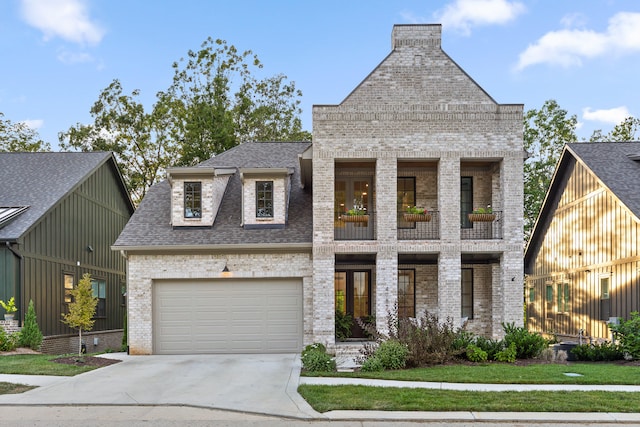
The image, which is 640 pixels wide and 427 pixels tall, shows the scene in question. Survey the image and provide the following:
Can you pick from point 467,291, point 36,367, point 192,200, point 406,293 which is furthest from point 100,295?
point 467,291

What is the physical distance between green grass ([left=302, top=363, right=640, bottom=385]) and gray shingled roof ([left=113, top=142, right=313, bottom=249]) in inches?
254

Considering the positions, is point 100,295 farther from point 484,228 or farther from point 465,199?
point 484,228

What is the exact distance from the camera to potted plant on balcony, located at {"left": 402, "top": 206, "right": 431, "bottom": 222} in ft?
62.1

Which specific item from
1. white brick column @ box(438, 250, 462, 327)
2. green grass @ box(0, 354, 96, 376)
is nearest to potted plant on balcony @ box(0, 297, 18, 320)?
green grass @ box(0, 354, 96, 376)

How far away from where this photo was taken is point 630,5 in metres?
19.1

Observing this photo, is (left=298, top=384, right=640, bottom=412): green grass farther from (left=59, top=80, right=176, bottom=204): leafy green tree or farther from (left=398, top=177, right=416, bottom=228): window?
(left=59, top=80, right=176, bottom=204): leafy green tree

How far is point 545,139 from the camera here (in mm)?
37188

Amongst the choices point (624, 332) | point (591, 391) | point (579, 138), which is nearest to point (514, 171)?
point (624, 332)

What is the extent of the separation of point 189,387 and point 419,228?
10076 millimetres

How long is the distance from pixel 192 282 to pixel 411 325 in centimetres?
740

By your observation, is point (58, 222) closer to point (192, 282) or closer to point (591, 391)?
point (192, 282)

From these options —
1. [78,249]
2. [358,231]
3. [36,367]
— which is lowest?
[36,367]

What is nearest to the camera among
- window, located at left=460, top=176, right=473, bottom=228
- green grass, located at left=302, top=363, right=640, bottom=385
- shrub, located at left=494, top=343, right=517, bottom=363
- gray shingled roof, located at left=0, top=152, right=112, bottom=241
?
green grass, located at left=302, top=363, right=640, bottom=385

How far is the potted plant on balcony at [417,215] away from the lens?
746 inches
